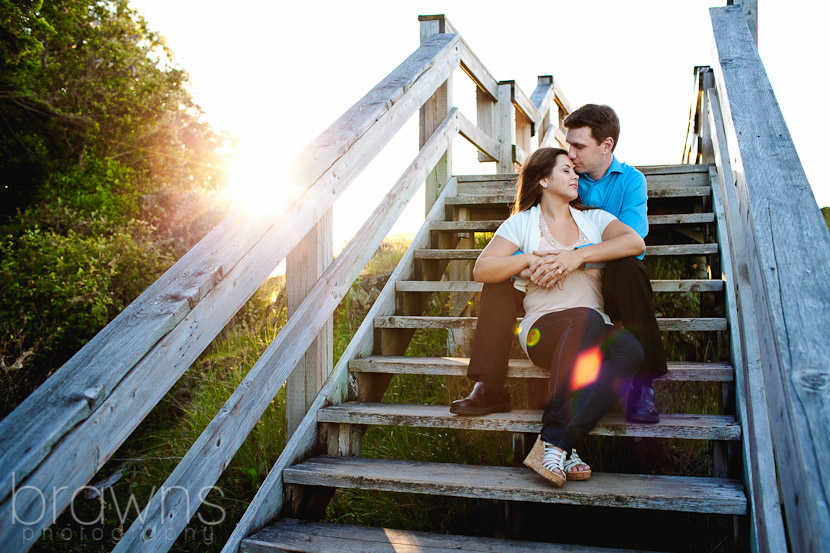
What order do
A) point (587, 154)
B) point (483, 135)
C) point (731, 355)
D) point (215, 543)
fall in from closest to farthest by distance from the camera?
point (731, 355), point (587, 154), point (215, 543), point (483, 135)

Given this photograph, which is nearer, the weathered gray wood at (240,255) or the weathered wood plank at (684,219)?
the weathered gray wood at (240,255)

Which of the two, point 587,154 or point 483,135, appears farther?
point 483,135

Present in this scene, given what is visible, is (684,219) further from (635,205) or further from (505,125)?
(505,125)

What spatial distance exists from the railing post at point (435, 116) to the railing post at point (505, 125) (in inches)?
51.7

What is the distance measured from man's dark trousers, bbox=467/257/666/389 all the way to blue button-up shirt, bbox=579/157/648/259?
0.29 m

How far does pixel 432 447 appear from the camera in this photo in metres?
2.85

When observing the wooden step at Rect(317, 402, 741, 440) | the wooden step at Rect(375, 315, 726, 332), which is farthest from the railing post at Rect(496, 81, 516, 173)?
the wooden step at Rect(317, 402, 741, 440)

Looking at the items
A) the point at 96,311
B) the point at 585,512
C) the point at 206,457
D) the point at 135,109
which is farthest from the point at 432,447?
the point at 135,109

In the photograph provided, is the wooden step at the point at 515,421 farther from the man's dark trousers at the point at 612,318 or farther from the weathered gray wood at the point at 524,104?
the weathered gray wood at the point at 524,104

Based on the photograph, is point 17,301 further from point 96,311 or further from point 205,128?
point 205,128

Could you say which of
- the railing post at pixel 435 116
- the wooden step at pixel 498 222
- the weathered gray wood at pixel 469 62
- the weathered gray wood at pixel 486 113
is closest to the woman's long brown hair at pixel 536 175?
the wooden step at pixel 498 222

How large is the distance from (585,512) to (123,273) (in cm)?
520

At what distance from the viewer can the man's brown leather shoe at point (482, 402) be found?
2.14m

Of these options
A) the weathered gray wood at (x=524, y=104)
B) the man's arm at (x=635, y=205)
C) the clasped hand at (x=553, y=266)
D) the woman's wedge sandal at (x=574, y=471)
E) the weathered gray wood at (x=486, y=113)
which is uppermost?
the weathered gray wood at (x=524, y=104)
